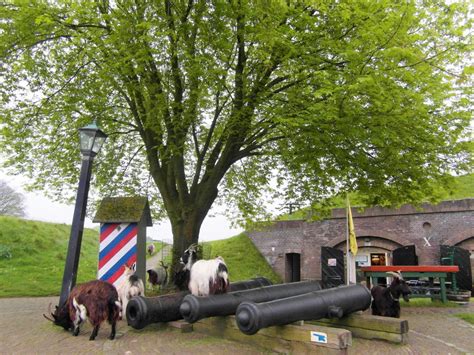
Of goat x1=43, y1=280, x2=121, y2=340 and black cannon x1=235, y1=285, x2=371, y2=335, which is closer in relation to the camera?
black cannon x1=235, y1=285, x2=371, y2=335

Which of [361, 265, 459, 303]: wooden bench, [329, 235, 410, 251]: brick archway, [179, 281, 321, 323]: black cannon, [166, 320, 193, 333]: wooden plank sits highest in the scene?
[329, 235, 410, 251]: brick archway

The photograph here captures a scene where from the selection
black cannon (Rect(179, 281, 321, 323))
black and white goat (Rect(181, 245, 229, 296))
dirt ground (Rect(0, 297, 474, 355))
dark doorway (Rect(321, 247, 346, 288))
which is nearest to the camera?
dirt ground (Rect(0, 297, 474, 355))

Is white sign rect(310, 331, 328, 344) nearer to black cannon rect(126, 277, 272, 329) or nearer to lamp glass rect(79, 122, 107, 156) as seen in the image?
black cannon rect(126, 277, 272, 329)

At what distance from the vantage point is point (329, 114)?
7.34 metres

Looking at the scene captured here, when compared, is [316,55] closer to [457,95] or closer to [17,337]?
[457,95]

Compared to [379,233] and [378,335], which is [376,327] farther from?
[379,233]

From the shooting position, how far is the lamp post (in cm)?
711

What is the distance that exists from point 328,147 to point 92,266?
15442mm

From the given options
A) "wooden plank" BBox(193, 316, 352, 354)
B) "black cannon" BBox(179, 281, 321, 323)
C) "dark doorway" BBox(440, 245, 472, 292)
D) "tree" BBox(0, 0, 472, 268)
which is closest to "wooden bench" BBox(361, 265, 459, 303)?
"tree" BBox(0, 0, 472, 268)

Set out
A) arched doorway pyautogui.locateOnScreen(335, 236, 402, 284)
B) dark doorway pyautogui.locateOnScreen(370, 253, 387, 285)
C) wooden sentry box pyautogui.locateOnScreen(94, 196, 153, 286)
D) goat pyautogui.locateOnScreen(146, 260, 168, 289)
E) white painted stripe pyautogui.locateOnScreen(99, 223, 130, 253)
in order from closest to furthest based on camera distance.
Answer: wooden sentry box pyautogui.locateOnScreen(94, 196, 153, 286), white painted stripe pyautogui.locateOnScreen(99, 223, 130, 253), goat pyautogui.locateOnScreen(146, 260, 168, 289), arched doorway pyautogui.locateOnScreen(335, 236, 402, 284), dark doorway pyautogui.locateOnScreen(370, 253, 387, 285)

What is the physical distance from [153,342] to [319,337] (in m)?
2.80

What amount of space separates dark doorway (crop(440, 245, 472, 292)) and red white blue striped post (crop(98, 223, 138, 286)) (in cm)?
1409

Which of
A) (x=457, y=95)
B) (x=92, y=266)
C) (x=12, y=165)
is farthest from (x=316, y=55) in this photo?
(x=92, y=266)

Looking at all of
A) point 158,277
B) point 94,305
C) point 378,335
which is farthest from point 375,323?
point 158,277
